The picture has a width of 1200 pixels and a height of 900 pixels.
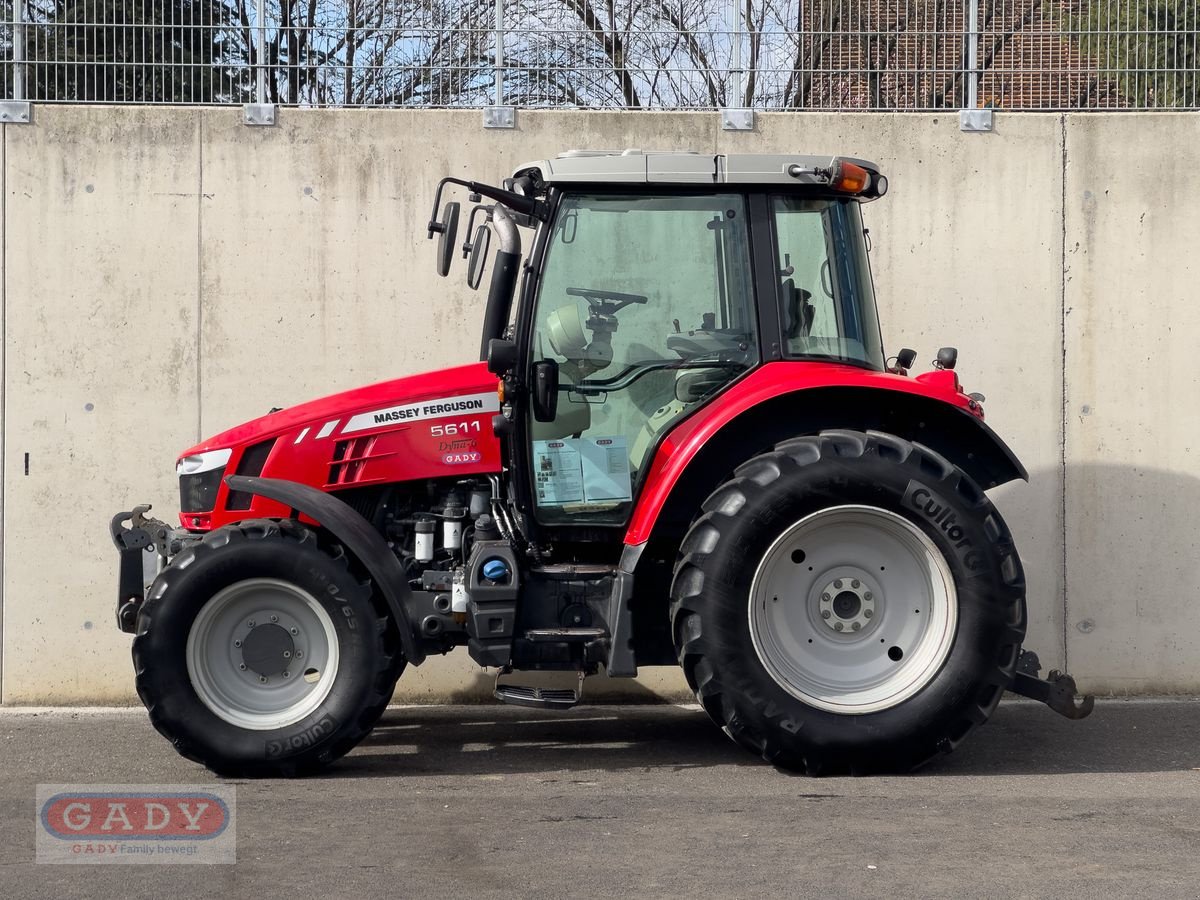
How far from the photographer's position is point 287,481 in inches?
237

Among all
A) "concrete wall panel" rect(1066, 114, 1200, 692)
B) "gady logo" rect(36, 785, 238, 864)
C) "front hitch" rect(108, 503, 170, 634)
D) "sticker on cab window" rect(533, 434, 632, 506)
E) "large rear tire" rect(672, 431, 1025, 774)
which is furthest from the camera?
"concrete wall panel" rect(1066, 114, 1200, 692)

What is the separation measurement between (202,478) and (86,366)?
1659 mm

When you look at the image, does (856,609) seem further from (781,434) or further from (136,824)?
(136,824)

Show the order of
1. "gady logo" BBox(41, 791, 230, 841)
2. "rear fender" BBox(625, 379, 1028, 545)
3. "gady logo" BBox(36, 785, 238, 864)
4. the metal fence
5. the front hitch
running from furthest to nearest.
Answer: the metal fence < the front hitch < "rear fender" BBox(625, 379, 1028, 545) < "gady logo" BBox(41, 791, 230, 841) < "gady logo" BBox(36, 785, 238, 864)

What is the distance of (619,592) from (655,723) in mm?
1625

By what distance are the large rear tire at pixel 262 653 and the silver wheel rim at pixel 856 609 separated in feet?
5.41

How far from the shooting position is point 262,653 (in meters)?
5.87

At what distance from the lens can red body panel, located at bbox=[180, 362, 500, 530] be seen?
612 centimetres

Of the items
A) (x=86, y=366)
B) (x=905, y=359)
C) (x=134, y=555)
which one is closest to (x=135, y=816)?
(x=134, y=555)

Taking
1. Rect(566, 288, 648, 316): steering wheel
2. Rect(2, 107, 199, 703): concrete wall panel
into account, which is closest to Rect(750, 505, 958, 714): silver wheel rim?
Rect(566, 288, 648, 316): steering wheel

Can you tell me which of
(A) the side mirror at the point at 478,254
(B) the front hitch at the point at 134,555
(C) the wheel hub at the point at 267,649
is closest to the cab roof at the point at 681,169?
(A) the side mirror at the point at 478,254

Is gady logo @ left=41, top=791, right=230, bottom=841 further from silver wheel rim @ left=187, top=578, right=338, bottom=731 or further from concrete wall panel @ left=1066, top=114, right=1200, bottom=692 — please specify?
concrete wall panel @ left=1066, top=114, right=1200, bottom=692

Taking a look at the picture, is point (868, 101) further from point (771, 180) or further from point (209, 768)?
point (209, 768)

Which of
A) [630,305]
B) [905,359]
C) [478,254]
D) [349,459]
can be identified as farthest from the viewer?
[905,359]
